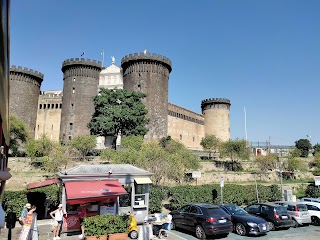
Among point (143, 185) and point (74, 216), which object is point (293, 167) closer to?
point (143, 185)

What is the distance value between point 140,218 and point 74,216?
3.40 meters

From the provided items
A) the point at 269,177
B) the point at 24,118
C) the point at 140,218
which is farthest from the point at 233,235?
the point at 24,118

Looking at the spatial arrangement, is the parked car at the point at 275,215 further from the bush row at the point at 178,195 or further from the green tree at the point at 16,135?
the green tree at the point at 16,135

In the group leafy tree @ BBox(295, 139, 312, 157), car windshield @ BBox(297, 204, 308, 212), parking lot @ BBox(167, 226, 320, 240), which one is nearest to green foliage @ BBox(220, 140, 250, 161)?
leafy tree @ BBox(295, 139, 312, 157)

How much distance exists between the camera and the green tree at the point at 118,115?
36.8 m

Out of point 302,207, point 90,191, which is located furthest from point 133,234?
point 302,207

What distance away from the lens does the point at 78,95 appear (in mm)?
44969

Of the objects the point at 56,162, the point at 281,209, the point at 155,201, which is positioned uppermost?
the point at 56,162

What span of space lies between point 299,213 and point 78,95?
37.4 metres

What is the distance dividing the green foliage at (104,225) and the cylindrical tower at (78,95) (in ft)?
114

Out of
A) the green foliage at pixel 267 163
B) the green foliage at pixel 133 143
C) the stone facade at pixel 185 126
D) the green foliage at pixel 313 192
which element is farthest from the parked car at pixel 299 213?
the stone facade at pixel 185 126

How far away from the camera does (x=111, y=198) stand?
1259 cm

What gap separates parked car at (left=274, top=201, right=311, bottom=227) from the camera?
14938 mm

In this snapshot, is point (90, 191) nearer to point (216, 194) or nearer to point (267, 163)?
point (216, 194)
